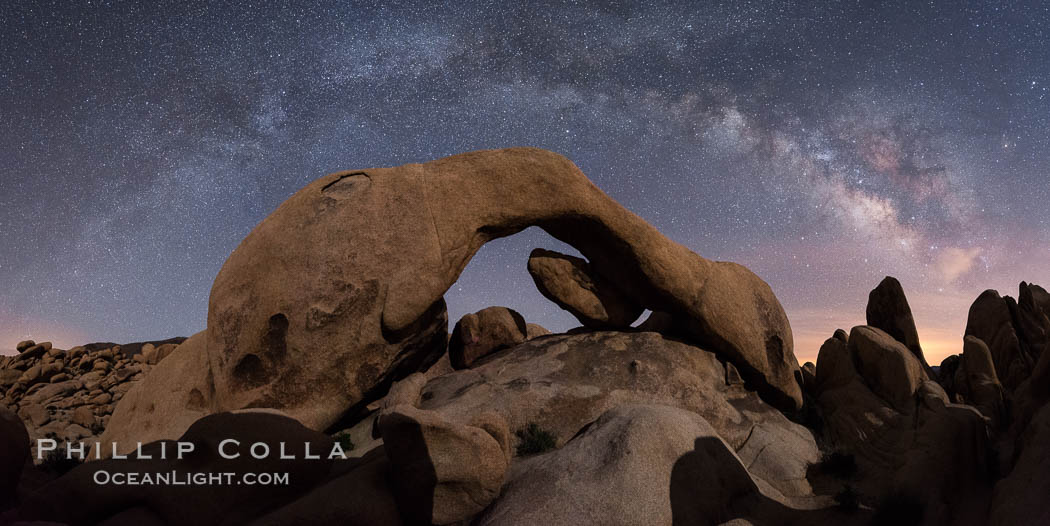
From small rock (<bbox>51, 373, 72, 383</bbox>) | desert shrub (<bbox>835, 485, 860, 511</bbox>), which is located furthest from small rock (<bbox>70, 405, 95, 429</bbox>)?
desert shrub (<bbox>835, 485, 860, 511</bbox>)

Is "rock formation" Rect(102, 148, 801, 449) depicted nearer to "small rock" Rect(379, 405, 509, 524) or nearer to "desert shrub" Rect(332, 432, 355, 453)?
"desert shrub" Rect(332, 432, 355, 453)

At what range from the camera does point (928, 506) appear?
36.2 feet

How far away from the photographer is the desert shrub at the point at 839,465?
569 inches

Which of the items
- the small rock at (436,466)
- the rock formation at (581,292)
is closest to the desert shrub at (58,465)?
the small rock at (436,466)

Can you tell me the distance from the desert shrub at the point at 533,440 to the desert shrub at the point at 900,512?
6913mm

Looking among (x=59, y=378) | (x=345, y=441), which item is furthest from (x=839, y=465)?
(x=59, y=378)

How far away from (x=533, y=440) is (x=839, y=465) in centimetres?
826

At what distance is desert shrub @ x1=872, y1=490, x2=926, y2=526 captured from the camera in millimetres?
10828

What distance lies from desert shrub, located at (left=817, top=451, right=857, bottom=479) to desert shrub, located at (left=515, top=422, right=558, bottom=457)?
24.2 ft

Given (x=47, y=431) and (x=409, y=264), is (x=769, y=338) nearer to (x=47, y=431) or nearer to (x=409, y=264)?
(x=409, y=264)

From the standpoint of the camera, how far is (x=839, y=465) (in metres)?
14.6

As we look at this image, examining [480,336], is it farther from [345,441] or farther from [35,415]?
[35,415]

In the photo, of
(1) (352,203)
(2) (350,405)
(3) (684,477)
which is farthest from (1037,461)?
(1) (352,203)

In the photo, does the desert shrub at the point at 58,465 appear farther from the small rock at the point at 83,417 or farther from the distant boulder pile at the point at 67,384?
the small rock at the point at 83,417
